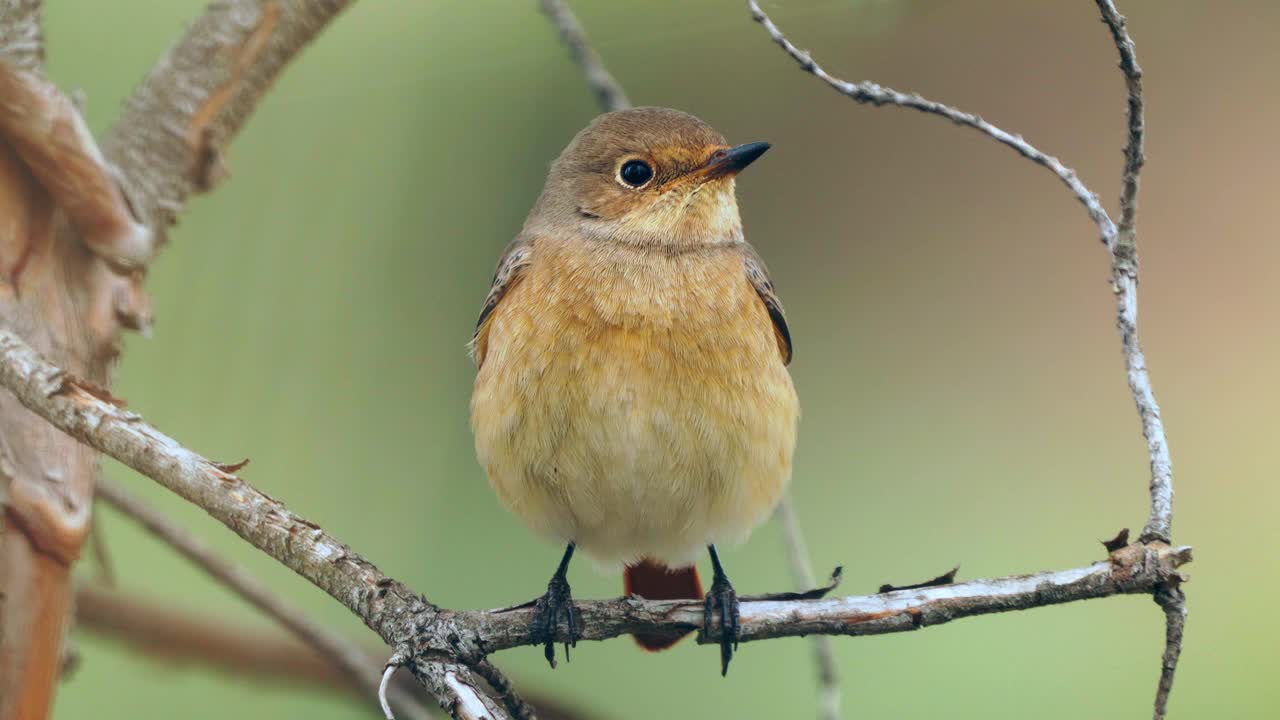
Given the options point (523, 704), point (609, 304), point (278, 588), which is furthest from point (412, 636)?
point (278, 588)

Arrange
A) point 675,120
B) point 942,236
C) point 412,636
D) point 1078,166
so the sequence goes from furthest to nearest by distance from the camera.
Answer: point 942,236 → point 1078,166 → point 675,120 → point 412,636

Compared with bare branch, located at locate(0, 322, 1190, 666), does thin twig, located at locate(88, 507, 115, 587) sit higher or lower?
higher

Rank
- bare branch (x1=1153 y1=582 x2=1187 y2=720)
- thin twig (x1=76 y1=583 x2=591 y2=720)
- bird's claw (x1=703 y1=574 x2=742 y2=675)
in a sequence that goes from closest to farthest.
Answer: bare branch (x1=1153 y1=582 x2=1187 y2=720) < bird's claw (x1=703 y1=574 x2=742 y2=675) < thin twig (x1=76 y1=583 x2=591 y2=720)

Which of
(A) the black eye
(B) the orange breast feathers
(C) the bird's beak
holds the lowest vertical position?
(B) the orange breast feathers

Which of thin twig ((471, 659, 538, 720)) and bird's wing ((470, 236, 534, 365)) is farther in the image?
bird's wing ((470, 236, 534, 365))

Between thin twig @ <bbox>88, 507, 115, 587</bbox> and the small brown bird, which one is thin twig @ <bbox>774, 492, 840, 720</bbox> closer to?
the small brown bird

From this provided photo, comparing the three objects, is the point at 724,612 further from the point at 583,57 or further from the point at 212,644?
the point at 212,644

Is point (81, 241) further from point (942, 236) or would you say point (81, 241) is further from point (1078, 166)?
point (1078, 166)

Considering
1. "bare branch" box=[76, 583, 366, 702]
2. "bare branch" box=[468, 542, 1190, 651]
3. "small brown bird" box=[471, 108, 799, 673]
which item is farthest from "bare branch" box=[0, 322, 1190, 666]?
"bare branch" box=[76, 583, 366, 702]
